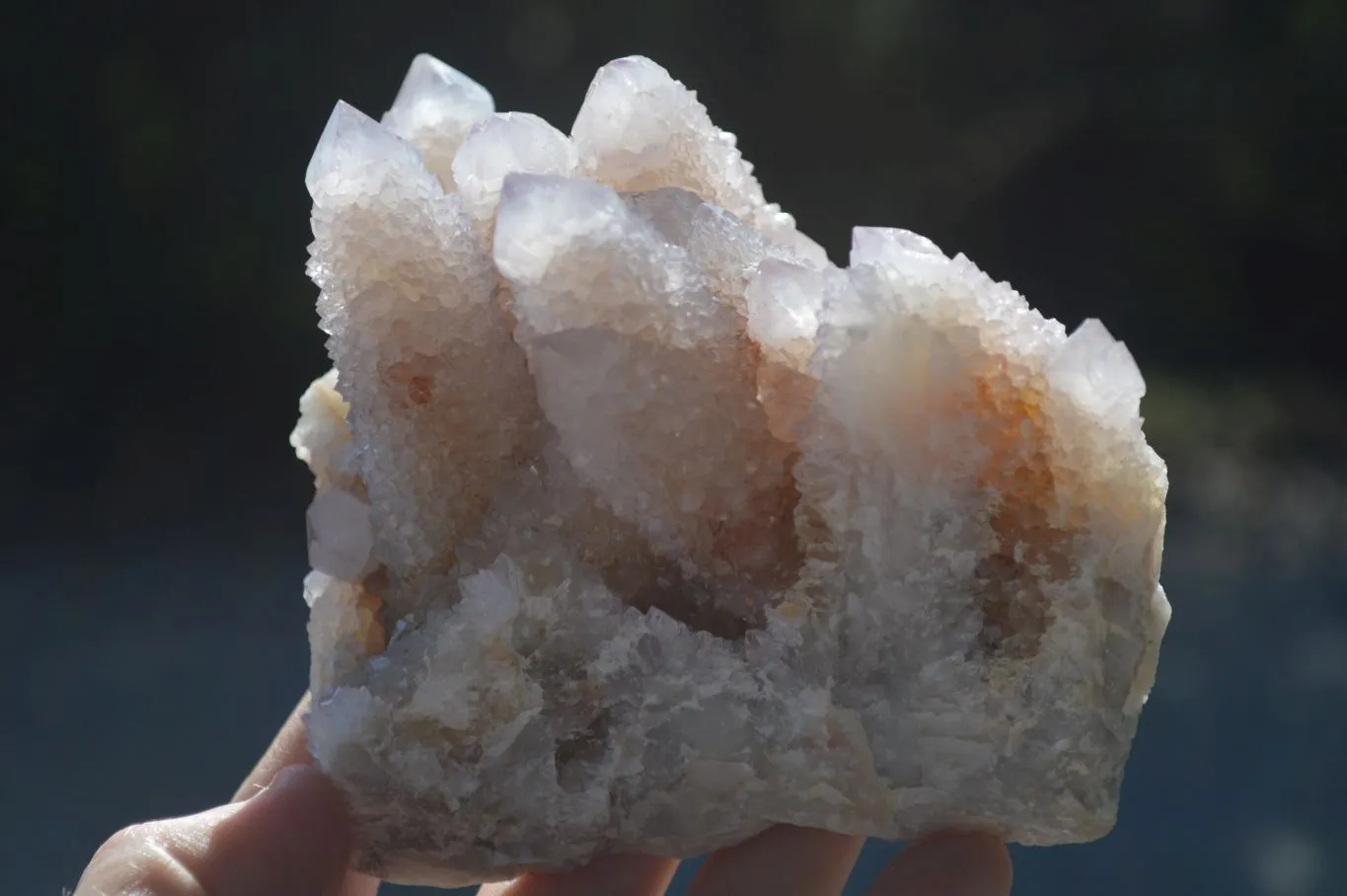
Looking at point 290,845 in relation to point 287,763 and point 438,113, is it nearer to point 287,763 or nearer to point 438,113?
point 287,763

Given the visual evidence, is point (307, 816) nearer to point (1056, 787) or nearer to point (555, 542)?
point (555, 542)

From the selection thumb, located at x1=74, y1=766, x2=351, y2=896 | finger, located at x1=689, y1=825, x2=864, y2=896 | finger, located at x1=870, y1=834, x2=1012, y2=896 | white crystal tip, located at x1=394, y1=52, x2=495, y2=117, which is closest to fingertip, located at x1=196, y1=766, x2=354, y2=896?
thumb, located at x1=74, y1=766, x2=351, y2=896

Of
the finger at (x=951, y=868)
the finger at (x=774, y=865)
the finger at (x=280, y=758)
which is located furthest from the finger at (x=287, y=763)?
the finger at (x=951, y=868)

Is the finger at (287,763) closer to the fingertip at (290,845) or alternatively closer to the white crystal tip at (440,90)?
the fingertip at (290,845)

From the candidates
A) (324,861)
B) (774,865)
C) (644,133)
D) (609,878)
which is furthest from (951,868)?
(644,133)

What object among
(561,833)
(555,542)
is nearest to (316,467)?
(555,542)

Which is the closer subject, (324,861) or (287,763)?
(324,861)
